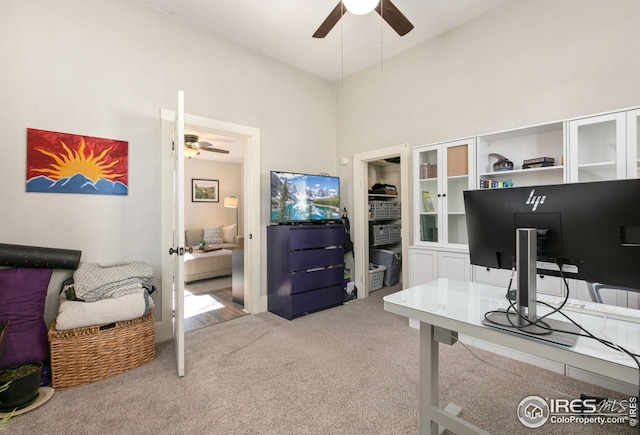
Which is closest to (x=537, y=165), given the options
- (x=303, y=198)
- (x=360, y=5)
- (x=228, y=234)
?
(x=360, y=5)

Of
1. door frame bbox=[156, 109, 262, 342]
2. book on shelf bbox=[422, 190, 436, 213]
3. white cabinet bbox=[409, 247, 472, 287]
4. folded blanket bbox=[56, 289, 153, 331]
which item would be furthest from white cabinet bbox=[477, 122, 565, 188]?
folded blanket bbox=[56, 289, 153, 331]

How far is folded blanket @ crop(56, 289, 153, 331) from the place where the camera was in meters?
2.02

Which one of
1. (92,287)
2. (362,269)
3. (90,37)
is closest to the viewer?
(92,287)

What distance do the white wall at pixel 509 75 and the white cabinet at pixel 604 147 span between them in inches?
10.9

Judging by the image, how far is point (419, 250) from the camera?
123 inches

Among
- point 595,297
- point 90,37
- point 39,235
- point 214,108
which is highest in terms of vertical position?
point 90,37

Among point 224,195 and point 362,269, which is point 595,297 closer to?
point 362,269

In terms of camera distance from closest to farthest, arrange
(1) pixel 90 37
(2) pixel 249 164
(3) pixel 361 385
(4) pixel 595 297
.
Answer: (4) pixel 595 297, (3) pixel 361 385, (1) pixel 90 37, (2) pixel 249 164

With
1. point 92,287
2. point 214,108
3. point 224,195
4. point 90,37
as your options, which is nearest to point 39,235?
point 92,287

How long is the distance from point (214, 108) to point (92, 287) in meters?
2.05

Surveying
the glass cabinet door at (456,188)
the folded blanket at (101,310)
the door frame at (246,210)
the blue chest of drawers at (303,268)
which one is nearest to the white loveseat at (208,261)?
the door frame at (246,210)

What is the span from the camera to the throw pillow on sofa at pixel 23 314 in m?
1.97

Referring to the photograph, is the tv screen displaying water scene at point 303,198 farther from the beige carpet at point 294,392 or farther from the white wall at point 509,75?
the beige carpet at point 294,392

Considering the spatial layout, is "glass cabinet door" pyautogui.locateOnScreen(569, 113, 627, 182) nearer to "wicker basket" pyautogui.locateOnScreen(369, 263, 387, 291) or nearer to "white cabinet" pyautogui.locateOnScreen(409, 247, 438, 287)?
"white cabinet" pyautogui.locateOnScreen(409, 247, 438, 287)
